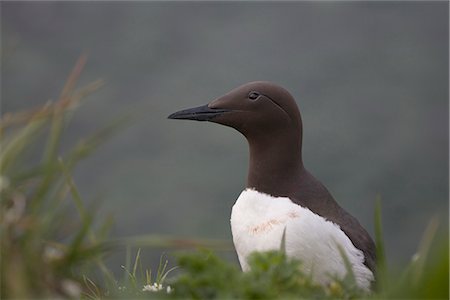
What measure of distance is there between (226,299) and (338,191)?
37822 mm

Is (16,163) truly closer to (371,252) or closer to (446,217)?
(446,217)

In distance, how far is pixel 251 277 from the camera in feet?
14.7

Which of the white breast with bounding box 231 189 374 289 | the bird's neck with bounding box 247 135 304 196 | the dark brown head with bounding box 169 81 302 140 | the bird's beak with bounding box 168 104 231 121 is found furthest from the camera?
the bird's beak with bounding box 168 104 231 121

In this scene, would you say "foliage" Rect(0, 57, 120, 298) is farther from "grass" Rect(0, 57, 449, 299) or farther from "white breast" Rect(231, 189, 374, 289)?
"white breast" Rect(231, 189, 374, 289)

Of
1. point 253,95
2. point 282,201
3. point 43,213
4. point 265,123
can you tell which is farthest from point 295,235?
point 43,213

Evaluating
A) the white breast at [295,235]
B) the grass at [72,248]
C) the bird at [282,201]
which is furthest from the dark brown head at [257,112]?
the grass at [72,248]

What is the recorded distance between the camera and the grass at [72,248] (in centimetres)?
412

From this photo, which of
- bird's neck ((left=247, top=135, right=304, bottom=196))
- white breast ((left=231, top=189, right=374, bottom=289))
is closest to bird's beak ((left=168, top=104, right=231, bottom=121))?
bird's neck ((left=247, top=135, right=304, bottom=196))

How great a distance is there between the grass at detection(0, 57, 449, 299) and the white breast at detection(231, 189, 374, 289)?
1648mm

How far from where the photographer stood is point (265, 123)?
7.13m

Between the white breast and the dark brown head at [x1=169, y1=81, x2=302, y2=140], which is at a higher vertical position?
the dark brown head at [x1=169, y1=81, x2=302, y2=140]

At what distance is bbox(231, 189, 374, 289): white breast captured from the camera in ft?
21.6

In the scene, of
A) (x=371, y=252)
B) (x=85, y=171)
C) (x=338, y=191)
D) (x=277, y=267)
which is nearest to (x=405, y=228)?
(x=338, y=191)

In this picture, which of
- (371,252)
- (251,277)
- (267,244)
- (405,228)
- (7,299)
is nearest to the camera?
(7,299)
